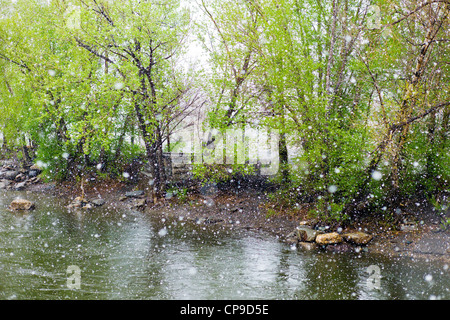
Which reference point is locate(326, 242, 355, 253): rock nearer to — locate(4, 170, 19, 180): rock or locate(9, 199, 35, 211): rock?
locate(9, 199, 35, 211): rock

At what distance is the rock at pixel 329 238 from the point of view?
442 inches

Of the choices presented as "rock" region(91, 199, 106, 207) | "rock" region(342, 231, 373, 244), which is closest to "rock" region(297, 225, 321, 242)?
"rock" region(342, 231, 373, 244)

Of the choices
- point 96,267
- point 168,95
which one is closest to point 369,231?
point 96,267

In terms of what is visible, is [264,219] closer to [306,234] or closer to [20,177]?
A: [306,234]

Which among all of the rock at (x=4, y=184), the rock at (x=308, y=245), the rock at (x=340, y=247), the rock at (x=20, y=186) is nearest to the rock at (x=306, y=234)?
the rock at (x=308, y=245)

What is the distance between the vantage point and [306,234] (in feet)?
38.1

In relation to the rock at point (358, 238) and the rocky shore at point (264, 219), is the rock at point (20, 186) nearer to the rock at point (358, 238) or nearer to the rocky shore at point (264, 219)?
the rocky shore at point (264, 219)

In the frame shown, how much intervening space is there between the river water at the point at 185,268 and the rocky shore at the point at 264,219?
2.37 feet

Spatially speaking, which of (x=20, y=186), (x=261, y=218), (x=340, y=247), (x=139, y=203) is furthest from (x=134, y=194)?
(x=340, y=247)

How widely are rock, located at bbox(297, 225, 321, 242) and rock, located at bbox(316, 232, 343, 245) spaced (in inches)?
7.8

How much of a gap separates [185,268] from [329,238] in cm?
499
